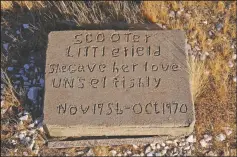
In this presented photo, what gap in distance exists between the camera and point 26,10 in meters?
5.13

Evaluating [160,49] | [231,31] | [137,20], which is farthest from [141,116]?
[231,31]

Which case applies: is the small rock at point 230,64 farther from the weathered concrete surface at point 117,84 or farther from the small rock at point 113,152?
the small rock at point 113,152

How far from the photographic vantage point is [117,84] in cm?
395

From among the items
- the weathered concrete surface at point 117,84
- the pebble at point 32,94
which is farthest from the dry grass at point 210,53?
the pebble at point 32,94

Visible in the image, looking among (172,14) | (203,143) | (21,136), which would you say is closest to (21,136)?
(21,136)

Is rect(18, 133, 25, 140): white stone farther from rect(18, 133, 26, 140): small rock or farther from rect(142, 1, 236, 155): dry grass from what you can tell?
rect(142, 1, 236, 155): dry grass

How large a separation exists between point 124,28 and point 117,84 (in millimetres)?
1042

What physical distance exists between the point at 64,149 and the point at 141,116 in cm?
96

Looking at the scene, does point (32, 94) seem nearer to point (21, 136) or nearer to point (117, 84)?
point (21, 136)

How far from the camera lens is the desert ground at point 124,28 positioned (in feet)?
14.3

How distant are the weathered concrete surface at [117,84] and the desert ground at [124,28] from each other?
0.37 meters

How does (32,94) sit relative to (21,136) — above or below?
above

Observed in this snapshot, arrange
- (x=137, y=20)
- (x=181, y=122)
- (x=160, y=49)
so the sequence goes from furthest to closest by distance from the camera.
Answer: (x=137, y=20) → (x=160, y=49) → (x=181, y=122)

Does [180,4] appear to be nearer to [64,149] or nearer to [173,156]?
[173,156]
